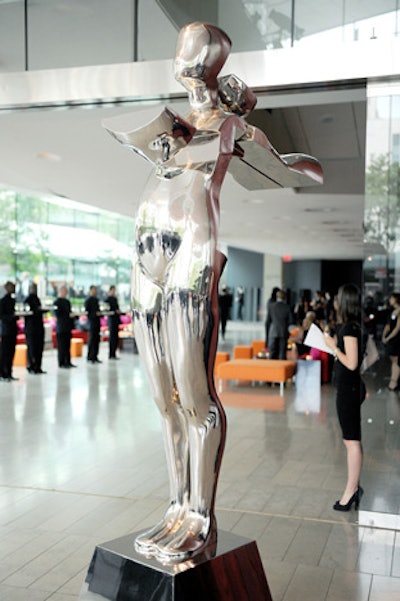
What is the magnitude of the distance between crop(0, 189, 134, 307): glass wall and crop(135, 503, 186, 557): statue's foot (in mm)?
14313

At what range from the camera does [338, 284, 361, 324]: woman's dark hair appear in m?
4.52

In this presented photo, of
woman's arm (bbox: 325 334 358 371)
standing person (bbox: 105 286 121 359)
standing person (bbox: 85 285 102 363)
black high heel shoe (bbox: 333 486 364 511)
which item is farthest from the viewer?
standing person (bbox: 105 286 121 359)

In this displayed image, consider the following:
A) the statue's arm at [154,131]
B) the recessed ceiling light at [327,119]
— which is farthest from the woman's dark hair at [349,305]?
the recessed ceiling light at [327,119]

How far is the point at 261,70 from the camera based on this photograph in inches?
185

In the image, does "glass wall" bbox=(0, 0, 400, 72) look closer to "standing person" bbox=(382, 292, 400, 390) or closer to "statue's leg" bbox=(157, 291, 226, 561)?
"standing person" bbox=(382, 292, 400, 390)

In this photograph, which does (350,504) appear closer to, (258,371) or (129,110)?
(129,110)

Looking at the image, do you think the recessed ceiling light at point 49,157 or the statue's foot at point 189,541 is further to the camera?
the recessed ceiling light at point 49,157

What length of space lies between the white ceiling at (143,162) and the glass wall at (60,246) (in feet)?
14.9

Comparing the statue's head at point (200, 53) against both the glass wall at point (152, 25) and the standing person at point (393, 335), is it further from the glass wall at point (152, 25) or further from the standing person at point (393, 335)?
the standing person at point (393, 335)

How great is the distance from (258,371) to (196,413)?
789cm

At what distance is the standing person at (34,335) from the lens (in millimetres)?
12023

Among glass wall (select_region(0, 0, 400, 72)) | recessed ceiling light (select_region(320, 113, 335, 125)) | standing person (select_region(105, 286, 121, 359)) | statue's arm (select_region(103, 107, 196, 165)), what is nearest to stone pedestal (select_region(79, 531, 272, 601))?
statue's arm (select_region(103, 107, 196, 165))

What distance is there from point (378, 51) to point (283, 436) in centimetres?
418

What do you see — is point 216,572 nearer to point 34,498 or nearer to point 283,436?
point 34,498
